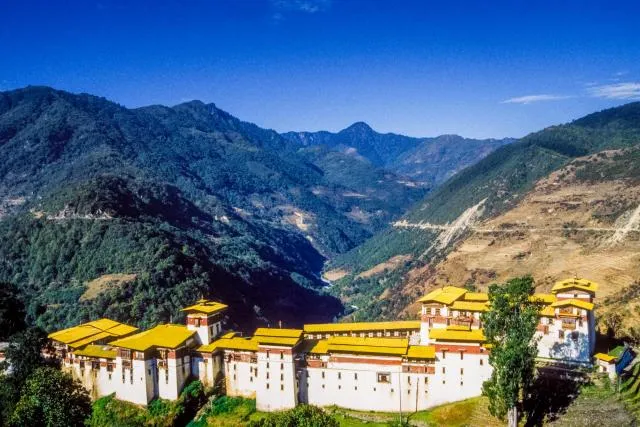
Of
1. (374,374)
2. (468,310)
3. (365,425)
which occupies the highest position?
(468,310)

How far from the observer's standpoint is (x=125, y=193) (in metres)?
160

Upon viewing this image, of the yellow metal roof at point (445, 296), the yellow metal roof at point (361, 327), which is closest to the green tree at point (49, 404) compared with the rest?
the yellow metal roof at point (361, 327)

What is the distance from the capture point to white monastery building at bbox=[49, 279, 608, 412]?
177 feet

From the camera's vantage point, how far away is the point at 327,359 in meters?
57.1

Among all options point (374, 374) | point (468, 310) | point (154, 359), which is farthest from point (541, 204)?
point (154, 359)

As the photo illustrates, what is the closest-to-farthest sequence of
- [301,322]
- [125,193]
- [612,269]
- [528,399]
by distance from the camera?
[528,399]
[612,269]
[301,322]
[125,193]

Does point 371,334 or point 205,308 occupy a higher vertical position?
point 205,308

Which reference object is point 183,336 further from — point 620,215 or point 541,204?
point 541,204

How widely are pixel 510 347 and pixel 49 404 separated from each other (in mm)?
43209

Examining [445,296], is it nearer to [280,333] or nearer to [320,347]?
[320,347]

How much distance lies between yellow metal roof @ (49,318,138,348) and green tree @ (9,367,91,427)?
Result: 214 inches

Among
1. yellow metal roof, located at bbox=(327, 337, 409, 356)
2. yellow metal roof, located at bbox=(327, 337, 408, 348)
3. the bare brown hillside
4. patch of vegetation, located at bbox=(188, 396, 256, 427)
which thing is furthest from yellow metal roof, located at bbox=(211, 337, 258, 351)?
the bare brown hillside

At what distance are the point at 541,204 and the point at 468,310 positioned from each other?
99.6 m

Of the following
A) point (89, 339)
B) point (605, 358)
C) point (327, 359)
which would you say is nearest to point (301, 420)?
point (327, 359)
